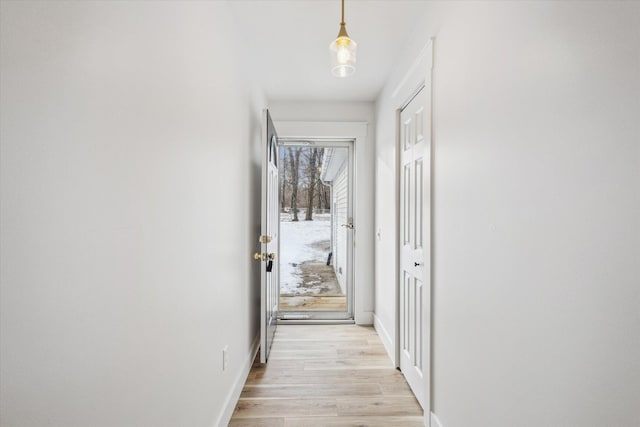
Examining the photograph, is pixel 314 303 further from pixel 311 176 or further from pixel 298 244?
pixel 311 176

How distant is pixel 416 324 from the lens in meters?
2.41

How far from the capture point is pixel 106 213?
86 centimetres

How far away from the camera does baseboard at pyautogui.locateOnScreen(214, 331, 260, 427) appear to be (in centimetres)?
196

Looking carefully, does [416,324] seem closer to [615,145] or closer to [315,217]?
[615,145]

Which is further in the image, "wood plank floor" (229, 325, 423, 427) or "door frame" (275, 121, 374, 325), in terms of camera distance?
"door frame" (275, 121, 374, 325)

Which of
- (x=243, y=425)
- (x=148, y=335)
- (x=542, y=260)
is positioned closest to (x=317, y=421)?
(x=243, y=425)

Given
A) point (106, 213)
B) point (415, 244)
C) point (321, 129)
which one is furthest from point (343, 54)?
point (321, 129)

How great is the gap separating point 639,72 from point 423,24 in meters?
1.71

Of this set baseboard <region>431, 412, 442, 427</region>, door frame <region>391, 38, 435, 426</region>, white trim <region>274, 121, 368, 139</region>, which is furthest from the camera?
white trim <region>274, 121, 368, 139</region>

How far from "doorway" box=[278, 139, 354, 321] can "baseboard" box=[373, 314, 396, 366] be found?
18.5 inches

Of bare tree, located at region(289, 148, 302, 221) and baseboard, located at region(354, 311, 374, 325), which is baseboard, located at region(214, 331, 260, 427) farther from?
bare tree, located at region(289, 148, 302, 221)

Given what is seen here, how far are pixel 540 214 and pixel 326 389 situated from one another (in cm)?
199

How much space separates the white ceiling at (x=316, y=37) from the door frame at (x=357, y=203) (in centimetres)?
43

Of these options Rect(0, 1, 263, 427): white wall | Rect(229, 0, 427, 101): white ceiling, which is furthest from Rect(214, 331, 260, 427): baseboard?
Rect(229, 0, 427, 101): white ceiling
